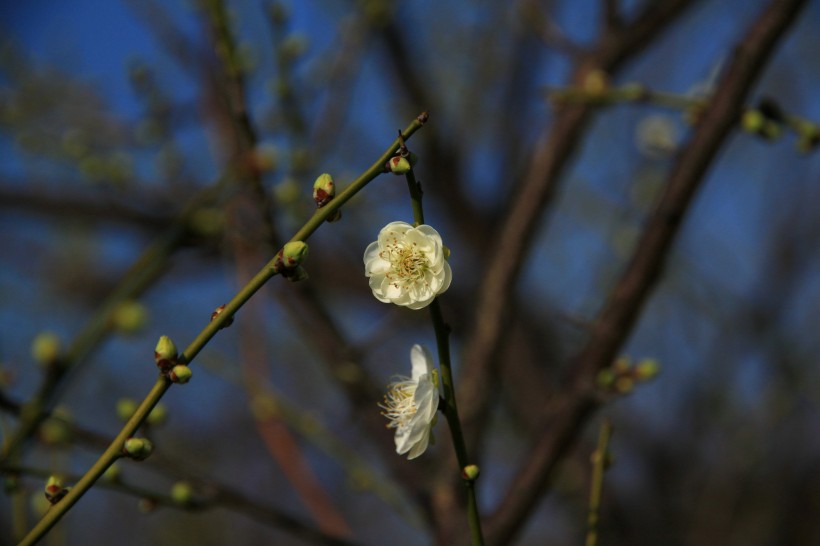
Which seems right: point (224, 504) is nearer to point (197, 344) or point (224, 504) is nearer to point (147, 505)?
point (147, 505)

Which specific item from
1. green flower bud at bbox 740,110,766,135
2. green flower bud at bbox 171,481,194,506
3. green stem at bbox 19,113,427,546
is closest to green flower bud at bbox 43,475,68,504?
green stem at bbox 19,113,427,546

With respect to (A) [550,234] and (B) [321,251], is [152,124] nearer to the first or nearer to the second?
(B) [321,251]

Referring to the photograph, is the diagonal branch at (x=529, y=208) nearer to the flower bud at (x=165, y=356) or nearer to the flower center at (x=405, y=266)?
the flower center at (x=405, y=266)

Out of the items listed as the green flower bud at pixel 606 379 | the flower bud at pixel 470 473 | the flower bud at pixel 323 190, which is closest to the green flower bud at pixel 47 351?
the flower bud at pixel 323 190

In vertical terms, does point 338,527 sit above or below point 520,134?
below

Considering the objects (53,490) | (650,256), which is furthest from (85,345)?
(650,256)

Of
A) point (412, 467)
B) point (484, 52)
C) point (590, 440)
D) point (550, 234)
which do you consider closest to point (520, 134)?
point (484, 52)

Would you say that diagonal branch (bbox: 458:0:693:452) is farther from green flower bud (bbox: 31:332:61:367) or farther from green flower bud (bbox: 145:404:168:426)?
green flower bud (bbox: 31:332:61:367)
